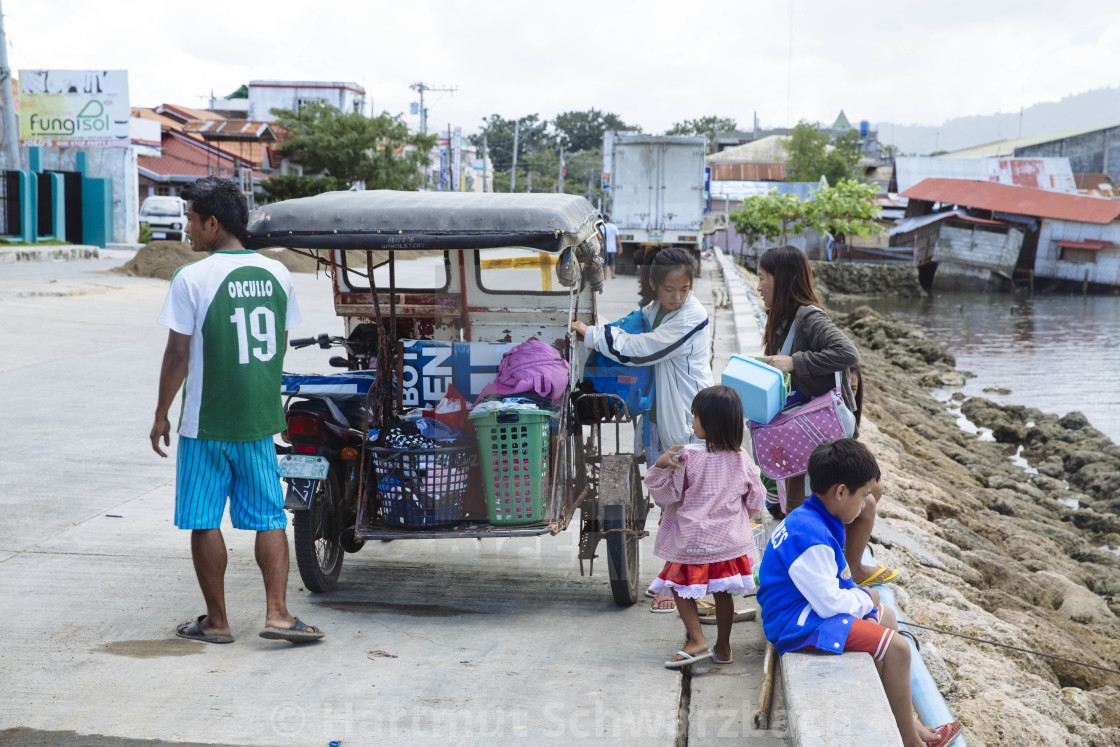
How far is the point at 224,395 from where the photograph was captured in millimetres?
4324

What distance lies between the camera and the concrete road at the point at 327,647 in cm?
375

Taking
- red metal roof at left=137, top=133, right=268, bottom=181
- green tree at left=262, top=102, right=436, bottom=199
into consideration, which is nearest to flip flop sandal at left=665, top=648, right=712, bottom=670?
green tree at left=262, top=102, right=436, bottom=199

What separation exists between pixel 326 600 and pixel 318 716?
1384mm

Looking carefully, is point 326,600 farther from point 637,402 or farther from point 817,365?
point 817,365

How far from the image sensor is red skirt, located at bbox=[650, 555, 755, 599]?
14.0 feet

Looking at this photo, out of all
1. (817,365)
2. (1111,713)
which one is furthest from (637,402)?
(1111,713)

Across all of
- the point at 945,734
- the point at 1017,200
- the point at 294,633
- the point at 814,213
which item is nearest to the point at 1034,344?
the point at 814,213

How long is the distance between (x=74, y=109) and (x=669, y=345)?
41638mm

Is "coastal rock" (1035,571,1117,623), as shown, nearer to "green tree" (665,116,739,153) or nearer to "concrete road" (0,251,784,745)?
"concrete road" (0,251,784,745)

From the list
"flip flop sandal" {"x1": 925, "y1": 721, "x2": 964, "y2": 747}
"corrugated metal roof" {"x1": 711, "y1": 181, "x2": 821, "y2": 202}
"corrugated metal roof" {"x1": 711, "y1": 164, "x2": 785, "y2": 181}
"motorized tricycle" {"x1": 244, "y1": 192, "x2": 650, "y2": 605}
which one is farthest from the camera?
"corrugated metal roof" {"x1": 711, "y1": 164, "x2": 785, "y2": 181}

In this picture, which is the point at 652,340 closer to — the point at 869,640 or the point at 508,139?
the point at 869,640

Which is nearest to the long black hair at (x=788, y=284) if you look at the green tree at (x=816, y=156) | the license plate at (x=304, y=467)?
the license plate at (x=304, y=467)

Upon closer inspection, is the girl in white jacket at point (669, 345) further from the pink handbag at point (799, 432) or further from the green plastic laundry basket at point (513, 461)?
the green plastic laundry basket at point (513, 461)

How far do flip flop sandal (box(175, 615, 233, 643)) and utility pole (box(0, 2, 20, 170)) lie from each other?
108 ft
